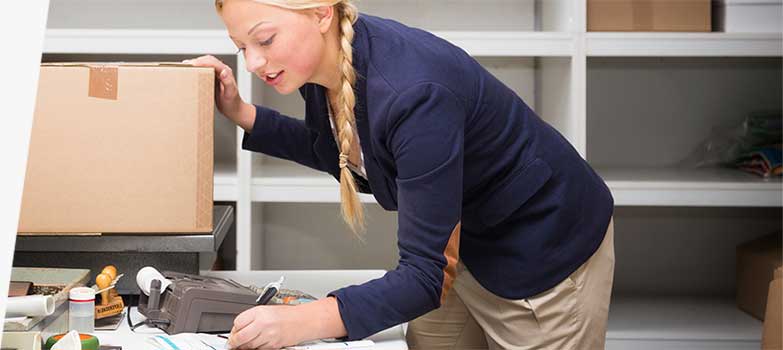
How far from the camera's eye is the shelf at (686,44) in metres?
Result: 2.34

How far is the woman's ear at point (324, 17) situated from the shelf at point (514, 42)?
1.18 m

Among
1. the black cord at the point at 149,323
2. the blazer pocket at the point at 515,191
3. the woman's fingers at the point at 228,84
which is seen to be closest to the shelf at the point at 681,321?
the blazer pocket at the point at 515,191

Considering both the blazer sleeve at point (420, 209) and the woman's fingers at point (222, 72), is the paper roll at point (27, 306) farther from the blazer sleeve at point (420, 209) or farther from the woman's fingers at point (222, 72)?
the woman's fingers at point (222, 72)

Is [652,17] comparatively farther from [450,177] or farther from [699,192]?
[450,177]

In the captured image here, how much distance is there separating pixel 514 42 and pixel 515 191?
44.3 inches

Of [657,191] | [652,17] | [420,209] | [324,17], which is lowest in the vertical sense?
[420,209]

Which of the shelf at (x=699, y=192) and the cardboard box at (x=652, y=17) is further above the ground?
the cardboard box at (x=652, y=17)

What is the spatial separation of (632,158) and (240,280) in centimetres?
159

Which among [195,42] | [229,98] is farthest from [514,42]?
[229,98]

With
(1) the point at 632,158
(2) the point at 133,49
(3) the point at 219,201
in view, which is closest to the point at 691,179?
(1) the point at 632,158

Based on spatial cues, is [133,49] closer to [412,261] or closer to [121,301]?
[121,301]

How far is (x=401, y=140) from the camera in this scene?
113cm

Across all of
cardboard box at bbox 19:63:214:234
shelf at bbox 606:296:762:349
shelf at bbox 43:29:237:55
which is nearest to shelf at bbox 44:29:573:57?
shelf at bbox 43:29:237:55

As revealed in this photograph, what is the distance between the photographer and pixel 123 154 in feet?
4.67
